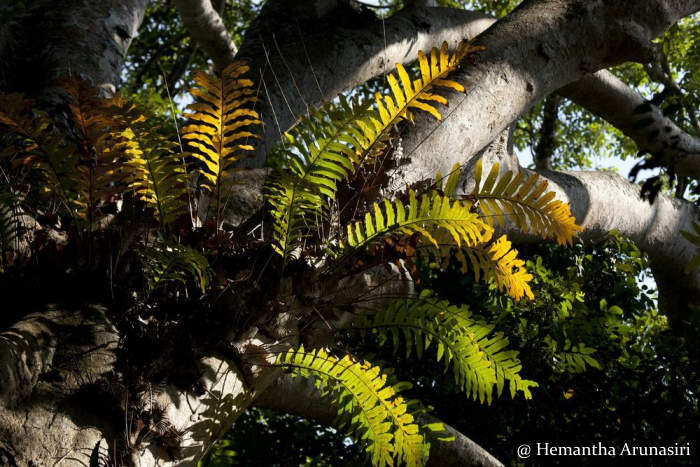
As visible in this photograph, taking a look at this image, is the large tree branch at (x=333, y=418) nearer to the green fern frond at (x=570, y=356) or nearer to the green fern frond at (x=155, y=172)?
the green fern frond at (x=570, y=356)

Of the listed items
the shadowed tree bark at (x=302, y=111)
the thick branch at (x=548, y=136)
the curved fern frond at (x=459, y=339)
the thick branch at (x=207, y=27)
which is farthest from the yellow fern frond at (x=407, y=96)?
the thick branch at (x=548, y=136)

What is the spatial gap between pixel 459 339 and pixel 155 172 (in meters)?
0.79

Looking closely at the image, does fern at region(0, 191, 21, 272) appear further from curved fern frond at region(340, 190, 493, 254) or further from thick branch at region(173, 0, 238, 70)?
thick branch at region(173, 0, 238, 70)

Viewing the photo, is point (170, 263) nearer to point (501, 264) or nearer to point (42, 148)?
point (42, 148)

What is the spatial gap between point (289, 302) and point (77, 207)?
504mm

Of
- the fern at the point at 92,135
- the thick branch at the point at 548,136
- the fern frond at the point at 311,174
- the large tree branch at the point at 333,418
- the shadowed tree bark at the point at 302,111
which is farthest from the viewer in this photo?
the thick branch at the point at 548,136

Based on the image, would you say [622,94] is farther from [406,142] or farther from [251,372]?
[251,372]

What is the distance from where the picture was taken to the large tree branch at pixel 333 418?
2232 mm

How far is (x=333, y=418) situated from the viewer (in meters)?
2.34

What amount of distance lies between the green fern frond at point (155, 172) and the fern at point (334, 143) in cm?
21

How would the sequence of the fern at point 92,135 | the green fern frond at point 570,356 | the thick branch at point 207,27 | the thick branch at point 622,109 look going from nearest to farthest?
the fern at point 92,135
the green fern frond at point 570,356
the thick branch at point 207,27
the thick branch at point 622,109

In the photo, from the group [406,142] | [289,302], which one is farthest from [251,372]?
[406,142]

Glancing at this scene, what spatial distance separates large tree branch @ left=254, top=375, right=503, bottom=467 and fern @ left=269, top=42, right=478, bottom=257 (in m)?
1.10

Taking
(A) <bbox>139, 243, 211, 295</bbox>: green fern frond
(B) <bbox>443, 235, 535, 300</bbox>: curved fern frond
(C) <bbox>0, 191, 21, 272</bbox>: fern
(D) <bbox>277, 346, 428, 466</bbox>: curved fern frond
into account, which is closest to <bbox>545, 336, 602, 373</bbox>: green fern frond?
(B) <bbox>443, 235, 535, 300</bbox>: curved fern frond
